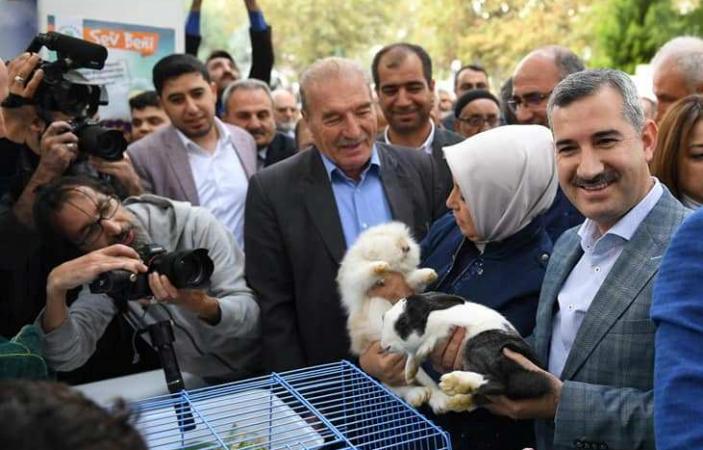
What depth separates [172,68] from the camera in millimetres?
4453

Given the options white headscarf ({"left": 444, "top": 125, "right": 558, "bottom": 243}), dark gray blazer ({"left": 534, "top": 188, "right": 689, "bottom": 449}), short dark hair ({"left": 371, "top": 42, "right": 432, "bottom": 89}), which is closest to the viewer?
dark gray blazer ({"left": 534, "top": 188, "right": 689, "bottom": 449})

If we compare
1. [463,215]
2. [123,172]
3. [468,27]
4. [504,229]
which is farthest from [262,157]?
[468,27]

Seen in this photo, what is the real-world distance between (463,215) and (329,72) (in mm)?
1217

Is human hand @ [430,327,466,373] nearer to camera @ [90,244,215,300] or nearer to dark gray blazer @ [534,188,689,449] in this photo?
dark gray blazer @ [534,188,689,449]

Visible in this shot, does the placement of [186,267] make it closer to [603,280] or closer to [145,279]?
[145,279]

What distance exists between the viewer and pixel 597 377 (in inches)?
71.5

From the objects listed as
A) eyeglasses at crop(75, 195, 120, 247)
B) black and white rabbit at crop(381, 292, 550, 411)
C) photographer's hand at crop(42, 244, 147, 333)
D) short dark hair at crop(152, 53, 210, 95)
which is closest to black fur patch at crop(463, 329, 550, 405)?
black and white rabbit at crop(381, 292, 550, 411)

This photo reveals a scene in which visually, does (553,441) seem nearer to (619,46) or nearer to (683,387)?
(683,387)

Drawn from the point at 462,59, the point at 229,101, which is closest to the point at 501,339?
the point at 229,101

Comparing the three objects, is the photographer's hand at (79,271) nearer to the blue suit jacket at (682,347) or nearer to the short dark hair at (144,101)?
the blue suit jacket at (682,347)

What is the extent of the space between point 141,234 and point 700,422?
89.4 inches

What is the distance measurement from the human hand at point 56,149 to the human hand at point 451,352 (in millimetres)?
1952

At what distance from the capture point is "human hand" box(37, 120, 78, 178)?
3.12 metres

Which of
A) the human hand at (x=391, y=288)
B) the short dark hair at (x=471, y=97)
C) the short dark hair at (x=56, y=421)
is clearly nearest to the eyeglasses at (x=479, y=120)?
the short dark hair at (x=471, y=97)
